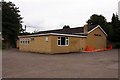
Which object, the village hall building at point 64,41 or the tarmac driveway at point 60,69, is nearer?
the tarmac driveway at point 60,69

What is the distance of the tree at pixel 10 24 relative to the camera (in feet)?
172

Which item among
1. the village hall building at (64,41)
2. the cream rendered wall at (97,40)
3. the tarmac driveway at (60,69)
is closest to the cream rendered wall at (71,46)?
the village hall building at (64,41)

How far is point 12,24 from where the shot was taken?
52844mm

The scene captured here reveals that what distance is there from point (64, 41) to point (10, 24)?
2172 cm

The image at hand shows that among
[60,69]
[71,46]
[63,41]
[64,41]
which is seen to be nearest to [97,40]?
[71,46]

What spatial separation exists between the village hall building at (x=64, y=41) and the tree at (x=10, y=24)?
11.8 m

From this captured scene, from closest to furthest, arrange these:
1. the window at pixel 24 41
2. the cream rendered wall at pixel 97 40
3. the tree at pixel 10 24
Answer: the window at pixel 24 41 → the cream rendered wall at pixel 97 40 → the tree at pixel 10 24

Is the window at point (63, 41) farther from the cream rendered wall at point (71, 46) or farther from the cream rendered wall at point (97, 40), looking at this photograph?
the cream rendered wall at point (97, 40)

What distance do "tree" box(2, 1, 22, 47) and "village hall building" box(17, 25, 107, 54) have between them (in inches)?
465

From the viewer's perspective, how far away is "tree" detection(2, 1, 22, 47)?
52281mm

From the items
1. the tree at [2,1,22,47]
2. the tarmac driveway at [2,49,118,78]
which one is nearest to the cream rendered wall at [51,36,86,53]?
the tarmac driveway at [2,49,118,78]

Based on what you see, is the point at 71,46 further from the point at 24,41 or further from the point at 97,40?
the point at 24,41

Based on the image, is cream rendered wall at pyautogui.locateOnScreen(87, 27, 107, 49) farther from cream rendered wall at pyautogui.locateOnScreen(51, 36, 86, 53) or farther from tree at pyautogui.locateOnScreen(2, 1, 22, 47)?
tree at pyautogui.locateOnScreen(2, 1, 22, 47)

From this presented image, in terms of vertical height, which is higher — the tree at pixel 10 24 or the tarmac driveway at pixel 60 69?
the tree at pixel 10 24
